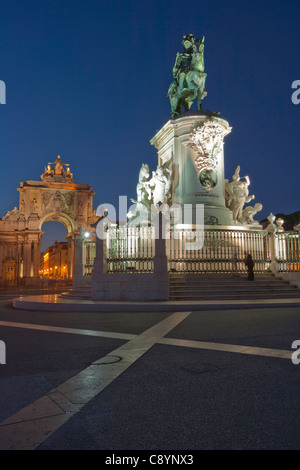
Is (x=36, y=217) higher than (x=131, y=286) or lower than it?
higher

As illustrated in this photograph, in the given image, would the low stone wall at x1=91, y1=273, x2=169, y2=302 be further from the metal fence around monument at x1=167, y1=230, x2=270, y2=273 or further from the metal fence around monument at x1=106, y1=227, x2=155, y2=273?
the metal fence around monument at x1=167, y1=230, x2=270, y2=273

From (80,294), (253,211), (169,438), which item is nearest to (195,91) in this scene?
(253,211)

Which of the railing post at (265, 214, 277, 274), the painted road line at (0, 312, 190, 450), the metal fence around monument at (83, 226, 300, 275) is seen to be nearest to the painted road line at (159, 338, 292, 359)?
the painted road line at (0, 312, 190, 450)

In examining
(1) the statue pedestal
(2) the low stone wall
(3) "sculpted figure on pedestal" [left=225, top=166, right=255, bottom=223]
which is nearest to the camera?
(2) the low stone wall

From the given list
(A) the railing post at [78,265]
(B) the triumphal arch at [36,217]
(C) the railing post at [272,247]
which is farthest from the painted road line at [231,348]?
(B) the triumphal arch at [36,217]

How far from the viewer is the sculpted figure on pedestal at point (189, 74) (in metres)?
18.1

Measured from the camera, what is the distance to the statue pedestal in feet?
54.4

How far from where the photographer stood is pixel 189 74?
58.9 ft

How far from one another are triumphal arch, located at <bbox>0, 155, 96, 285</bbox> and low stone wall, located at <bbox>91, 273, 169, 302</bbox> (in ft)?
161

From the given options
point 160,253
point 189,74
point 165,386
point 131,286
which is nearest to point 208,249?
point 160,253

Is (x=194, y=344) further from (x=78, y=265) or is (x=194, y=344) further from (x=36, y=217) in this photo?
(x=36, y=217)

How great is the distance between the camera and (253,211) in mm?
18047

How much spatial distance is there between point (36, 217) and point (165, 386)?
2477 inches
